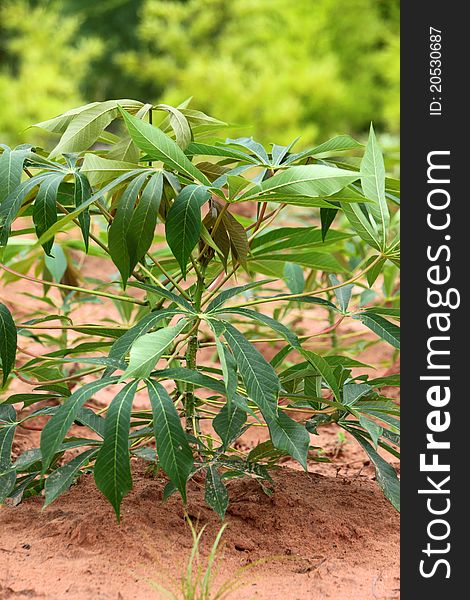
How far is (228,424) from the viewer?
123 centimetres

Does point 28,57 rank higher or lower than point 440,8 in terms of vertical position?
higher

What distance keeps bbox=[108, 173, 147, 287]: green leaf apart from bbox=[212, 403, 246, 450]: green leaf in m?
0.25

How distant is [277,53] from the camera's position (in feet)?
27.0

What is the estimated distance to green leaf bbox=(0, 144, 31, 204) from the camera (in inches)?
49.5

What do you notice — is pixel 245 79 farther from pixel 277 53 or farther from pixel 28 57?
pixel 28 57

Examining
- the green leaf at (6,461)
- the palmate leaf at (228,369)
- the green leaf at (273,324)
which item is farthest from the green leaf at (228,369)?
the green leaf at (6,461)

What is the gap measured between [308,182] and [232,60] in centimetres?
820

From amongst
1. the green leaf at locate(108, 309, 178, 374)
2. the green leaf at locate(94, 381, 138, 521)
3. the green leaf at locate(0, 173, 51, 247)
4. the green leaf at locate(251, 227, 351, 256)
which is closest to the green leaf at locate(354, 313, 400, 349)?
the green leaf at locate(251, 227, 351, 256)

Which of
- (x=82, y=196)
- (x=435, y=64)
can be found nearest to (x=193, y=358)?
(x=82, y=196)

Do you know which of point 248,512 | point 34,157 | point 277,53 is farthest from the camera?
point 277,53

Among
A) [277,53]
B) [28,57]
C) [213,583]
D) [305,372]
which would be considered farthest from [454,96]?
[277,53]

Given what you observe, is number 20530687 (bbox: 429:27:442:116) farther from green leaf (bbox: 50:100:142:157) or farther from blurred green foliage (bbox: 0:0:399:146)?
blurred green foliage (bbox: 0:0:399:146)

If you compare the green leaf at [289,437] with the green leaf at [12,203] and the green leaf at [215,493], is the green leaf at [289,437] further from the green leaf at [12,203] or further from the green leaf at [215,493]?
the green leaf at [12,203]

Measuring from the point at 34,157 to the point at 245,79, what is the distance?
7.29 metres
